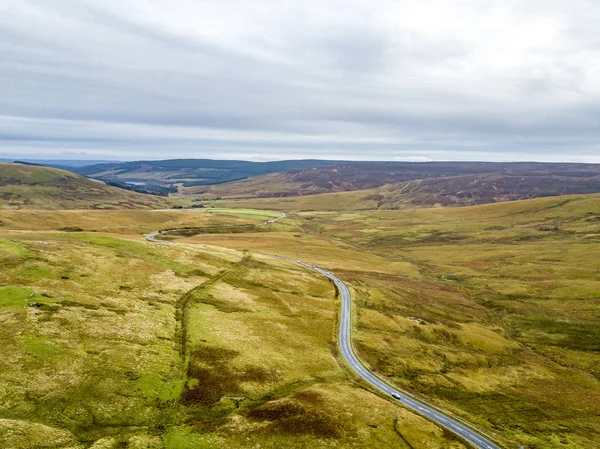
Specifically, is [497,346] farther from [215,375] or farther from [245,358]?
[215,375]

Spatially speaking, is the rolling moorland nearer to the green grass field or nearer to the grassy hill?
the green grass field

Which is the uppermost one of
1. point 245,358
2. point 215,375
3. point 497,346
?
point 215,375

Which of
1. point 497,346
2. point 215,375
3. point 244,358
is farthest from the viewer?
point 497,346

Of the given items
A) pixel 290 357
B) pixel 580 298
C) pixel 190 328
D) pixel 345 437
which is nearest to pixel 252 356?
pixel 290 357

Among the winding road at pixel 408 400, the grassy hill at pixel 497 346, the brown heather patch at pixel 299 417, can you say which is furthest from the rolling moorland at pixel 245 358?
the winding road at pixel 408 400

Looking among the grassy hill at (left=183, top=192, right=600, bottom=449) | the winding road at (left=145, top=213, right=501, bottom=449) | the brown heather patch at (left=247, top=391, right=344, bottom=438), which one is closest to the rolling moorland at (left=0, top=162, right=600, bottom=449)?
the brown heather patch at (left=247, top=391, right=344, bottom=438)

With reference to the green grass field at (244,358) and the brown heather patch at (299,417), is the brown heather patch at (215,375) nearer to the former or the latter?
the green grass field at (244,358)

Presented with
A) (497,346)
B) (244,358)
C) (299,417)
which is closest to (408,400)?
(299,417)

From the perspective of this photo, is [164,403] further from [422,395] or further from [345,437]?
[422,395]
